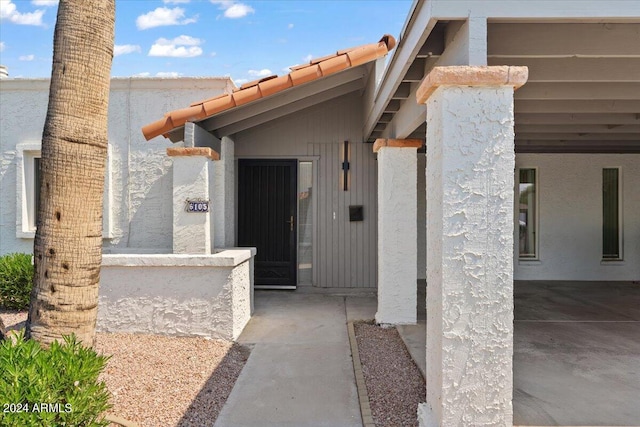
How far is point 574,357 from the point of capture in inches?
191

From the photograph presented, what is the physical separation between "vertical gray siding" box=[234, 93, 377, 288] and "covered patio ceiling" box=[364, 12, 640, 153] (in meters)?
2.18

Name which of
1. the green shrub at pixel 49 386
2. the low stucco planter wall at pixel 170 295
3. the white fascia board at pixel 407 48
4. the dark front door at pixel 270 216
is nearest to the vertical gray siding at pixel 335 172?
the dark front door at pixel 270 216

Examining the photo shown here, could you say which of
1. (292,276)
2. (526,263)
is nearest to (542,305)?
(526,263)

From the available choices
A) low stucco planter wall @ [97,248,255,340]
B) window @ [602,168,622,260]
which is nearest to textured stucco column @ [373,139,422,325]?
low stucco planter wall @ [97,248,255,340]

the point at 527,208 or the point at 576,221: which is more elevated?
the point at 527,208

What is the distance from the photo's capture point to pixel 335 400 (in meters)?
4.00

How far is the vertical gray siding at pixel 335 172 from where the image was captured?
8.62m

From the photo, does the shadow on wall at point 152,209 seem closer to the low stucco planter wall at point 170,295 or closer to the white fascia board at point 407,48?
the low stucco planter wall at point 170,295

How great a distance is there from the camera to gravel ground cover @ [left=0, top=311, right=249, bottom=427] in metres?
3.72

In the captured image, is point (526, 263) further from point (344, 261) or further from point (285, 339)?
point (285, 339)

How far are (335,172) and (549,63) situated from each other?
5097mm

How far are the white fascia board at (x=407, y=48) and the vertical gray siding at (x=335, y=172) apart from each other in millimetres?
2574

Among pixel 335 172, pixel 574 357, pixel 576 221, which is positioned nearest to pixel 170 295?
pixel 335 172

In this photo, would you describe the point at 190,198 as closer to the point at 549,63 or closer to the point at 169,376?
the point at 169,376
